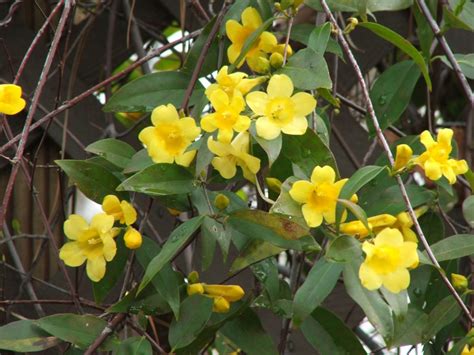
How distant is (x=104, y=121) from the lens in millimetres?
1671

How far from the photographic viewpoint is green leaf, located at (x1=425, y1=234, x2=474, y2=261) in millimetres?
990

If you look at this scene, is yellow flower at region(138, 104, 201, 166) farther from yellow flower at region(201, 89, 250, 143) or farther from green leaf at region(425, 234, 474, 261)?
green leaf at region(425, 234, 474, 261)

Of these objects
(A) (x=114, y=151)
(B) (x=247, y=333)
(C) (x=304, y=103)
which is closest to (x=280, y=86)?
(C) (x=304, y=103)

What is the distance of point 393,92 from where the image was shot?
122 centimetres

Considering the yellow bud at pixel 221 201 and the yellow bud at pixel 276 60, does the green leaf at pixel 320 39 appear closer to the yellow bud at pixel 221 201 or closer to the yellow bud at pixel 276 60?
the yellow bud at pixel 276 60

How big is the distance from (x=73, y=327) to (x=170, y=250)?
184 millimetres

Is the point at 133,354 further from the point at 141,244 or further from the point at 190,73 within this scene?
the point at 190,73

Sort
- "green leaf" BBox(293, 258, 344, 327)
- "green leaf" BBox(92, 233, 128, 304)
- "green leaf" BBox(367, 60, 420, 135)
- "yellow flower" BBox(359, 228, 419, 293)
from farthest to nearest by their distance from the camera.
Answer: "green leaf" BBox(367, 60, 420, 135) → "green leaf" BBox(92, 233, 128, 304) → "green leaf" BBox(293, 258, 344, 327) → "yellow flower" BBox(359, 228, 419, 293)

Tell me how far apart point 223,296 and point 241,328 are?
0.26 feet

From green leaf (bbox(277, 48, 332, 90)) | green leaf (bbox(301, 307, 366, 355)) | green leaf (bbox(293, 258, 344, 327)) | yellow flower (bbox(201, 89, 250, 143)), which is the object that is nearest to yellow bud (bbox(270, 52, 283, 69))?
green leaf (bbox(277, 48, 332, 90))

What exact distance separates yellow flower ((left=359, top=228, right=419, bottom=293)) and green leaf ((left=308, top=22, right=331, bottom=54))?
0.26 metres

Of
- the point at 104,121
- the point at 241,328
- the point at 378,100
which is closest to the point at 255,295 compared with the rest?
the point at 241,328

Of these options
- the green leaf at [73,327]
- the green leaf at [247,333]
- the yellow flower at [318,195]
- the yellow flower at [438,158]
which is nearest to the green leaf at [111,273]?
the green leaf at [73,327]

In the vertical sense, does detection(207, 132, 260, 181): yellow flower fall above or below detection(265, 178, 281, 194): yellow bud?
above
